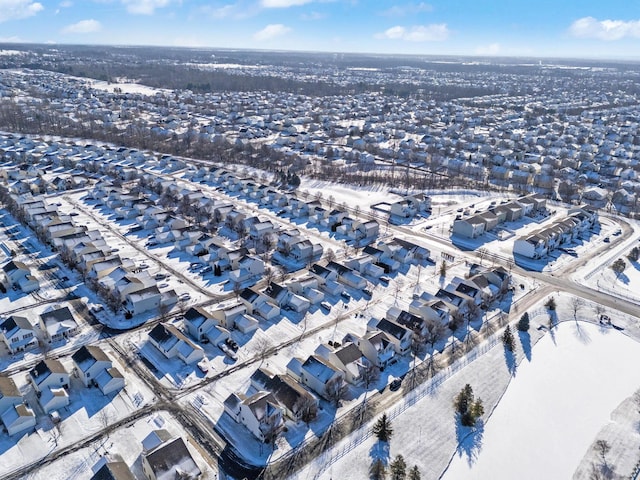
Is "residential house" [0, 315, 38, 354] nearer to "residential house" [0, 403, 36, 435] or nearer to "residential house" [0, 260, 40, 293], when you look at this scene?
"residential house" [0, 403, 36, 435]

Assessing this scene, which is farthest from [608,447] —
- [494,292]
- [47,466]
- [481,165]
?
[481,165]

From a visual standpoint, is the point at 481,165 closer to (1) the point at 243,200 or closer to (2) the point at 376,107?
(1) the point at 243,200

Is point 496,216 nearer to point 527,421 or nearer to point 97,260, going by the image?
point 527,421

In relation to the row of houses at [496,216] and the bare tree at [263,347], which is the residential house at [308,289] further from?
the row of houses at [496,216]

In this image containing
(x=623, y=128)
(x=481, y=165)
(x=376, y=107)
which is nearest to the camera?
(x=481, y=165)

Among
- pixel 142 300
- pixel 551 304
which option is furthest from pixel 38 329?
pixel 551 304

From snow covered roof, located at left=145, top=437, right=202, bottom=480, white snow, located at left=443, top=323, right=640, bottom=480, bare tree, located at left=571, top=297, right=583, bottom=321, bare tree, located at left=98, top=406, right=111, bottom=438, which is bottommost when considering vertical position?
bare tree, located at left=571, top=297, right=583, bottom=321

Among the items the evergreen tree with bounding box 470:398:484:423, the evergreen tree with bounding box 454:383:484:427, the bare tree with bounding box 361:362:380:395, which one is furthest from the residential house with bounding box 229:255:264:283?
the evergreen tree with bounding box 470:398:484:423

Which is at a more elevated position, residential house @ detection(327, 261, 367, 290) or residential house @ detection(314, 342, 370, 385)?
residential house @ detection(314, 342, 370, 385)
